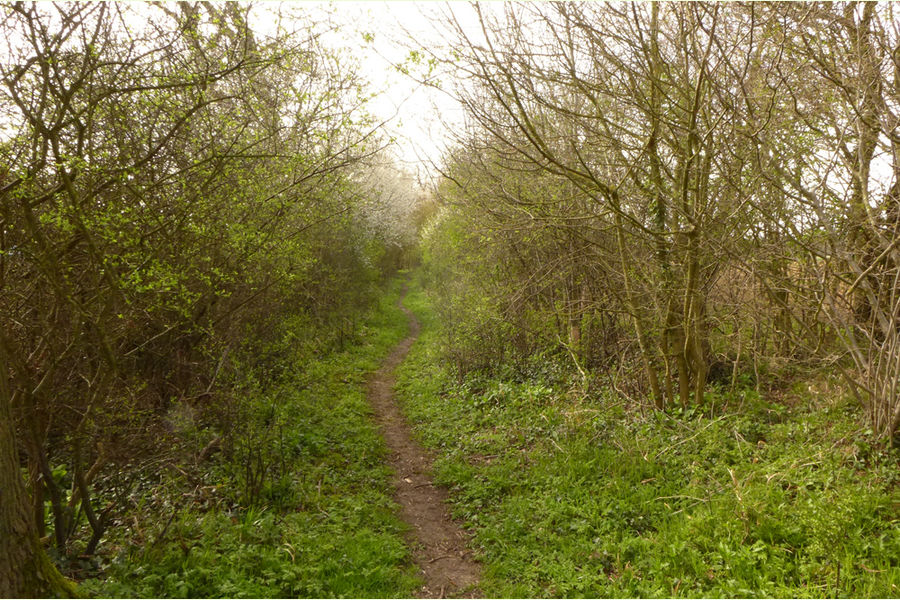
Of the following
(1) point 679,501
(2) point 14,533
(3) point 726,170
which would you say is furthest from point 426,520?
(3) point 726,170

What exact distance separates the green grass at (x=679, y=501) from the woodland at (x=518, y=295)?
32mm

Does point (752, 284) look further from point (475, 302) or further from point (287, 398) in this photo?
point (287, 398)

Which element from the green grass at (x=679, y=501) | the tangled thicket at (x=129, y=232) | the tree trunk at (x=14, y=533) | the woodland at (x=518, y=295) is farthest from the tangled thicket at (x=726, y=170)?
the tree trunk at (x=14, y=533)

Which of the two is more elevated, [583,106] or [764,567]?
[583,106]

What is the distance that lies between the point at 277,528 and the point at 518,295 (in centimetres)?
489

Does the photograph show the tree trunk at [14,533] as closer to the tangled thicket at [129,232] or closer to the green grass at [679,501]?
the tangled thicket at [129,232]

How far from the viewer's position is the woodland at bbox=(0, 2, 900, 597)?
4.05m

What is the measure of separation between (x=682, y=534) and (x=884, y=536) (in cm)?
142

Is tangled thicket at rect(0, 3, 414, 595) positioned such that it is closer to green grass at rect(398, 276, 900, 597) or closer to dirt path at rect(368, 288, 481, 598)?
dirt path at rect(368, 288, 481, 598)

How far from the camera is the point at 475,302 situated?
39.4ft

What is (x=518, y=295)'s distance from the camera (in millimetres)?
8234

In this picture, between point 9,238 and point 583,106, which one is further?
point 583,106

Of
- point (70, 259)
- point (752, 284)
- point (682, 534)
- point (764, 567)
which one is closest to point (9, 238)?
point (70, 259)

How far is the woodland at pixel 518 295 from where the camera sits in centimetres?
405
